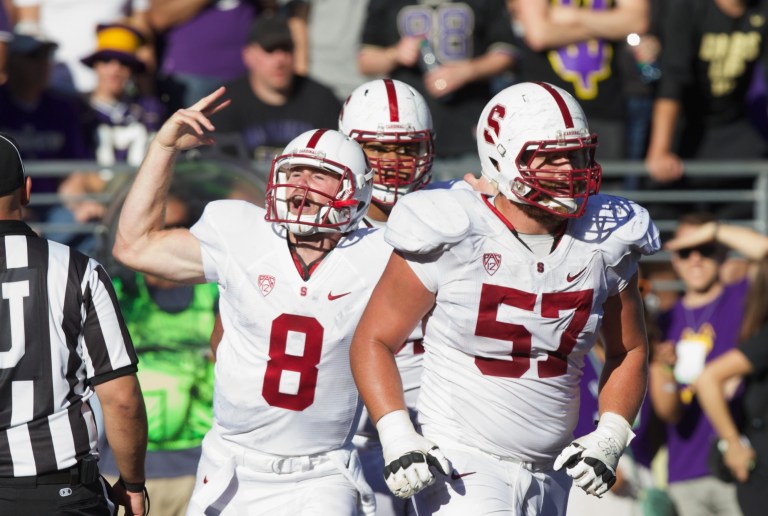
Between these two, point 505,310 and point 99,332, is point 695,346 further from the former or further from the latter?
point 99,332

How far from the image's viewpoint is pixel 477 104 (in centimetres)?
776

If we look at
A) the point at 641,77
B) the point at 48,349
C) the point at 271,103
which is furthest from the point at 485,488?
the point at 641,77

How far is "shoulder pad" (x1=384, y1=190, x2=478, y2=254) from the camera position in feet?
12.4

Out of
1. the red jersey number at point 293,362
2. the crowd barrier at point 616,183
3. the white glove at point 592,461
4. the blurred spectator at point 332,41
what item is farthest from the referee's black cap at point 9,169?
the blurred spectator at point 332,41

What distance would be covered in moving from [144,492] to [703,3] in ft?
16.9

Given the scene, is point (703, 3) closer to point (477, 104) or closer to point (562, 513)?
point (477, 104)

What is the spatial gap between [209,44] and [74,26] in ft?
2.98

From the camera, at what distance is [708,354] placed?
23.3ft

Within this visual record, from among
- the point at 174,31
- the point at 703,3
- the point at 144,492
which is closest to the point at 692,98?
the point at 703,3

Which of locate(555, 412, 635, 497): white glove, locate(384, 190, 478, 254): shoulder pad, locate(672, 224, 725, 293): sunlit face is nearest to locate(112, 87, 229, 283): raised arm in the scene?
locate(384, 190, 478, 254): shoulder pad

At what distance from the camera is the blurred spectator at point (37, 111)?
25.7 ft

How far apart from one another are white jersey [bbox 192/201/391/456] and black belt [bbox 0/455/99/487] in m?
0.52

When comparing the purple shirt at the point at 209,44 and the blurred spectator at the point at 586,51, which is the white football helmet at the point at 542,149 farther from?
the purple shirt at the point at 209,44

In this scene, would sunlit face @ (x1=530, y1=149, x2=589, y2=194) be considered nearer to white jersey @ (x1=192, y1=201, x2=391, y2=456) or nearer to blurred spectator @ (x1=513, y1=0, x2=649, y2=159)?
white jersey @ (x1=192, y1=201, x2=391, y2=456)
